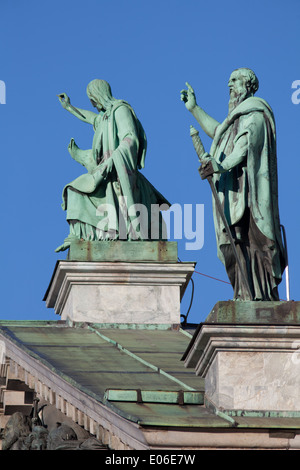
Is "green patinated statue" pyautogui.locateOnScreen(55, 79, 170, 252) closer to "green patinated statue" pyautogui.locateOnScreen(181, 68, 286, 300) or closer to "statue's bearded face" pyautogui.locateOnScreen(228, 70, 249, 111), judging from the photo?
"statue's bearded face" pyautogui.locateOnScreen(228, 70, 249, 111)

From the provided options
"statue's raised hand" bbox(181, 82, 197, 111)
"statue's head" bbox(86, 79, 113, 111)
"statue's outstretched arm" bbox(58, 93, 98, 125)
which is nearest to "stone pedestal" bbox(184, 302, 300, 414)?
"statue's raised hand" bbox(181, 82, 197, 111)

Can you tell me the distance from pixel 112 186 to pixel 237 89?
8.33 meters

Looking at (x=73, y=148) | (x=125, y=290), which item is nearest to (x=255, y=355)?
(x=125, y=290)

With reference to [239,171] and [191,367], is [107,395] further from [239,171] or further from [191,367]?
[239,171]

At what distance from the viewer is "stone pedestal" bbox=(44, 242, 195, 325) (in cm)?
3016

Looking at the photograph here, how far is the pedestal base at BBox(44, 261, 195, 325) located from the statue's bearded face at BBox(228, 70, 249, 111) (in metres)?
7.00

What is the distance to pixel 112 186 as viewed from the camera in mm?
31938

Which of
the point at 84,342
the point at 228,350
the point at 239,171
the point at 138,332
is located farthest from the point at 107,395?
the point at 138,332

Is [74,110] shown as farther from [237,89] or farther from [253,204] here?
[253,204]

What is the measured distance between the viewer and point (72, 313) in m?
30.1

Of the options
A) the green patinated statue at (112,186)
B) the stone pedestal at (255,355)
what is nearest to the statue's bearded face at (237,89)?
the stone pedestal at (255,355)

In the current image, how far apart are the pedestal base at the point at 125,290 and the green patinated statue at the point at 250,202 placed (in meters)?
7.12
